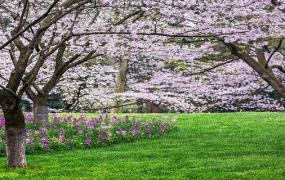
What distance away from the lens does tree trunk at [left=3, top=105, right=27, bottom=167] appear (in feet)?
29.3

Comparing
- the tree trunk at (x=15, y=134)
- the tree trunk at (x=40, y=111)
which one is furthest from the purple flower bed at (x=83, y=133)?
the tree trunk at (x=15, y=134)

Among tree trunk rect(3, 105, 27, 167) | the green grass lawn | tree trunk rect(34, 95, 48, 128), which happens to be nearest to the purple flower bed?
tree trunk rect(34, 95, 48, 128)

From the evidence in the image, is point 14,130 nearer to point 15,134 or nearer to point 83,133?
point 15,134

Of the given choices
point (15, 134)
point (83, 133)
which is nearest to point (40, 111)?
point (83, 133)

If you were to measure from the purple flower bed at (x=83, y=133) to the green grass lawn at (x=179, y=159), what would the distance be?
43 centimetres

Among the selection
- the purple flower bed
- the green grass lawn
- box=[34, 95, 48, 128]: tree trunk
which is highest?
box=[34, 95, 48, 128]: tree trunk

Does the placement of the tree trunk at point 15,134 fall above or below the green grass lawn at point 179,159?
above

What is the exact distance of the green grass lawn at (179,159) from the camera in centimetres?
874

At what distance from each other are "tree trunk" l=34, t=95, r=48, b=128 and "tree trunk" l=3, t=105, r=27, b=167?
484cm

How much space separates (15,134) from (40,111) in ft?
17.2

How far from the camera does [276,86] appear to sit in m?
9.48

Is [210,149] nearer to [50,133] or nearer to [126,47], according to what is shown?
[126,47]

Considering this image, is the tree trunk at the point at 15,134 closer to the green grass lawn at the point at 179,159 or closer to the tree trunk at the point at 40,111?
the green grass lawn at the point at 179,159

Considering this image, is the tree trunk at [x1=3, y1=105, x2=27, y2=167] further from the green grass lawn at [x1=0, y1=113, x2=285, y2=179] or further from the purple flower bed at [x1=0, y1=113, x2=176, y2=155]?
the purple flower bed at [x1=0, y1=113, x2=176, y2=155]
